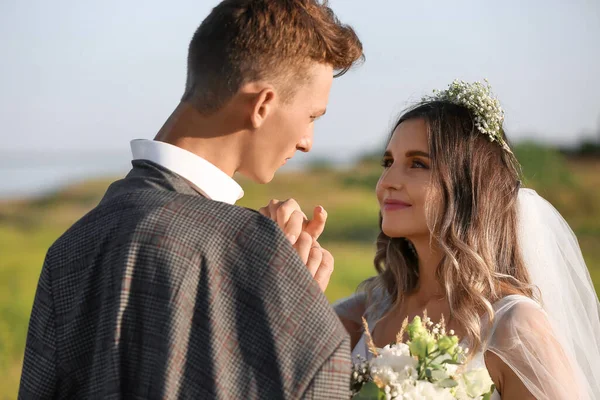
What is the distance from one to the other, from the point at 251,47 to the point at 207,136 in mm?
255

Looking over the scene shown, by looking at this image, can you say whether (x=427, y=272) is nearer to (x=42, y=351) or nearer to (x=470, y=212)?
(x=470, y=212)

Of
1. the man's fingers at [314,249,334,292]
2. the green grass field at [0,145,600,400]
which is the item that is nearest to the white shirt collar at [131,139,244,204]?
the man's fingers at [314,249,334,292]

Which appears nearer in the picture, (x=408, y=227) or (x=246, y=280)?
(x=246, y=280)

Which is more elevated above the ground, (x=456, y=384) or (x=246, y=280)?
(x=246, y=280)

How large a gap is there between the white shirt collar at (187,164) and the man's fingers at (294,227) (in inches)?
8.9

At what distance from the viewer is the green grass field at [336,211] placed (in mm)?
11708

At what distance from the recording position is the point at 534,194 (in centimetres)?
367

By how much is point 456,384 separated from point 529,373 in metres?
1.03

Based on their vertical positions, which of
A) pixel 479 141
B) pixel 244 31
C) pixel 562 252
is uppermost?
pixel 244 31

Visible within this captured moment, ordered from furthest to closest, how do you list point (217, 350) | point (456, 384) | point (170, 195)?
point (456, 384) → point (170, 195) → point (217, 350)

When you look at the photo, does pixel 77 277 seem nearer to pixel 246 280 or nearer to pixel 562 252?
pixel 246 280

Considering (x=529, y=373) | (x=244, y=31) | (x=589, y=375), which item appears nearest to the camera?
(x=244, y=31)

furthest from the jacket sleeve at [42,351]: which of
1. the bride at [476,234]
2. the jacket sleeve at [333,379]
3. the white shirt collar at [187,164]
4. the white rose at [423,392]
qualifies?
the bride at [476,234]

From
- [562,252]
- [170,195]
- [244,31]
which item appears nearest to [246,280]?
[170,195]
